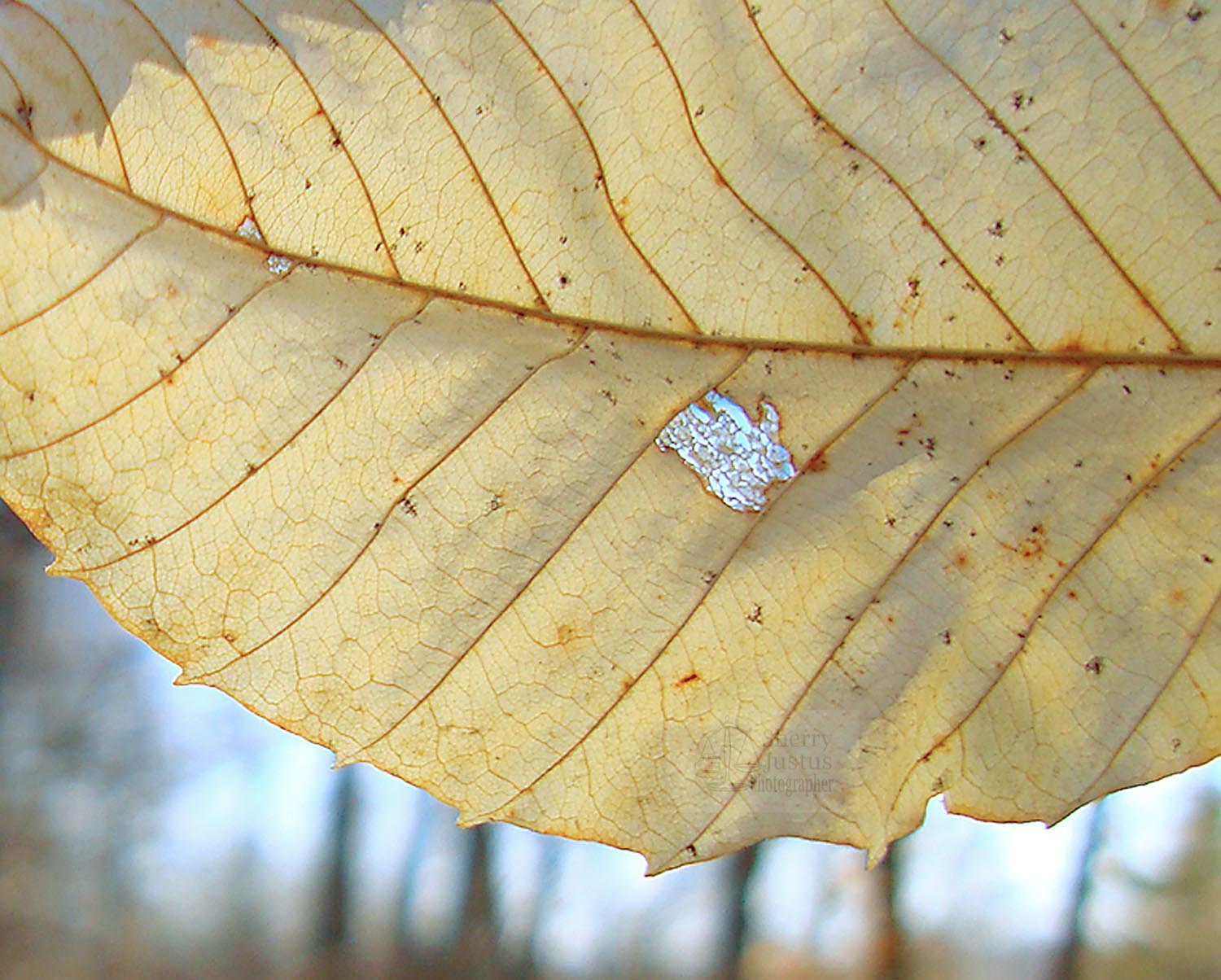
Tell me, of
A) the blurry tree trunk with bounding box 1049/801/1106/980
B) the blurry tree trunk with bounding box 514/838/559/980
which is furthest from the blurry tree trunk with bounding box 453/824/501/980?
the blurry tree trunk with bounding box 1049/801/1106/980

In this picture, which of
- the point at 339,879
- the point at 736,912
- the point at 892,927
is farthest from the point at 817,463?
the point at 339,879

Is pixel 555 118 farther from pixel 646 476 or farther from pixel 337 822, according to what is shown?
pixel 337 822

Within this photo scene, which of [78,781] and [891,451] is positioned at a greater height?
[78,781]

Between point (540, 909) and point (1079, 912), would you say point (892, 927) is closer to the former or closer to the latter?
point (1079, 912)

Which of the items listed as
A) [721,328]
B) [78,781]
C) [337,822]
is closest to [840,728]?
[721,328]

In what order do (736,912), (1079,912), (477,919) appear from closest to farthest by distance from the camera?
(1079,912) < (736,912) < (477,919)

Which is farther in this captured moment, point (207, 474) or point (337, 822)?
point (337, 822)
